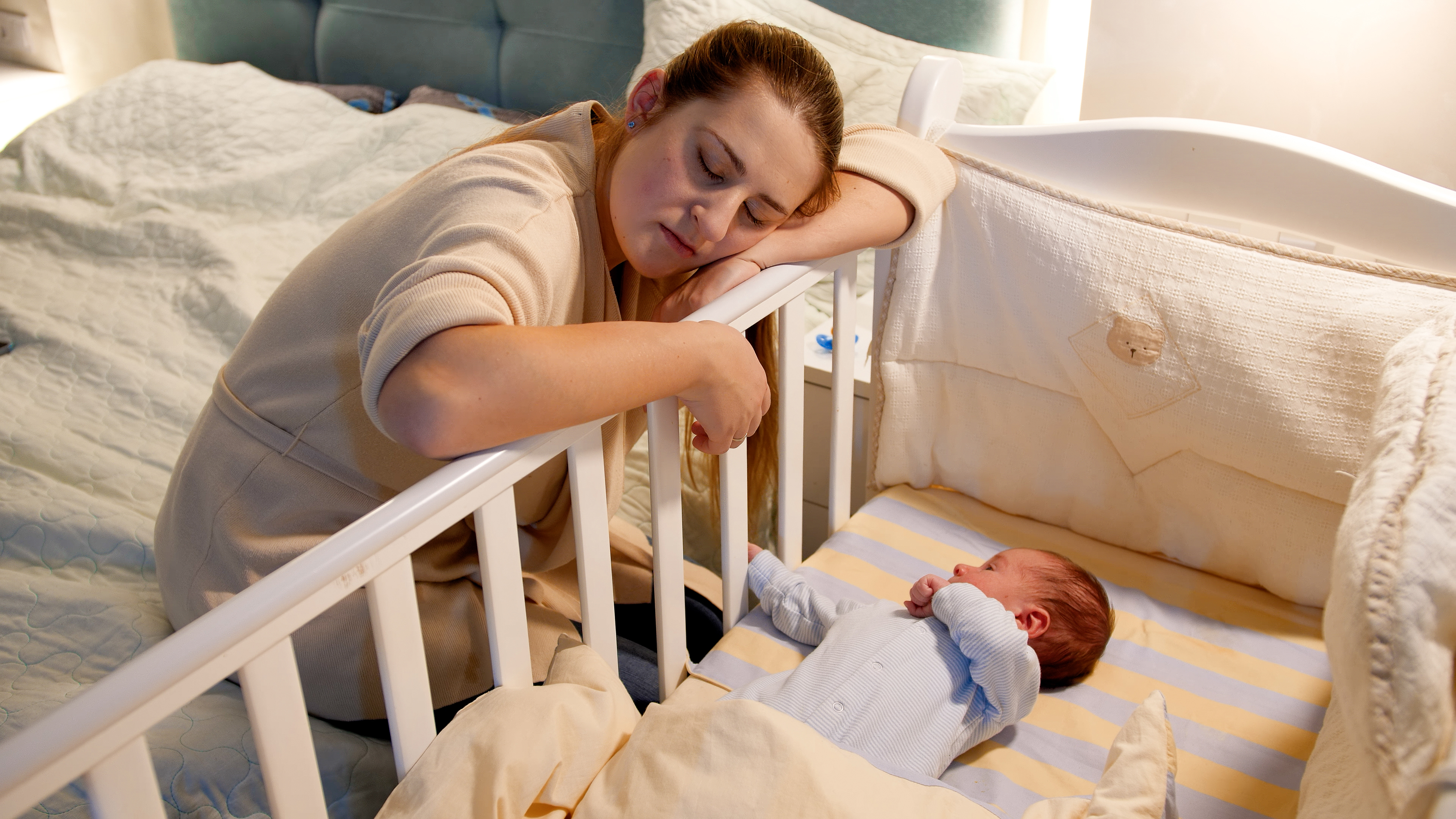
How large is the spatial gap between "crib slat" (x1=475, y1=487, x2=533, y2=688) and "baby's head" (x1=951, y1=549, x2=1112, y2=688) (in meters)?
0.44

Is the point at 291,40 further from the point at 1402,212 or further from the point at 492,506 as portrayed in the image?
the point at 1402,212

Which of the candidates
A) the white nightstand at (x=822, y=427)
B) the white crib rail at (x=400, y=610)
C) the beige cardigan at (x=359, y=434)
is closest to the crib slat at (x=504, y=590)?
the white crib rail at (x=400, y=610)

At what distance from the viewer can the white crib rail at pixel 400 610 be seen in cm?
39

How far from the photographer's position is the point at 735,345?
2.38ft

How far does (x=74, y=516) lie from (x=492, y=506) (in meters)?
0.72

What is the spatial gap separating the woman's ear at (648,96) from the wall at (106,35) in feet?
8.00

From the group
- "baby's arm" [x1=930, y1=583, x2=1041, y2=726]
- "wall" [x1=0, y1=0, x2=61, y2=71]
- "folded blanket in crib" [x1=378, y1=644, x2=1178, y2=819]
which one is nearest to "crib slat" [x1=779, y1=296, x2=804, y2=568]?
"baby's arm" [x1=930, y1=583, x2=1041, y2=726]

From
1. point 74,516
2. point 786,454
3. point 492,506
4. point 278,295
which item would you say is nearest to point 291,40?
point 74,516

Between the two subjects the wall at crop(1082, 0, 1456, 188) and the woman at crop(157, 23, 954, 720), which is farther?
the wall at crop(1082, 0, 1456, 188)

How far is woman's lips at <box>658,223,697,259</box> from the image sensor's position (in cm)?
76

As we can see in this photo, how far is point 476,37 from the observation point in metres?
2.14

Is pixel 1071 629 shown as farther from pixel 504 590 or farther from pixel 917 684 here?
pixel 504 590

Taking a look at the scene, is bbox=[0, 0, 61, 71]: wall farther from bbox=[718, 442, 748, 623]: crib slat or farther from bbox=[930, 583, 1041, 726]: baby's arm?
bbox=[930, 583, 1041, 726]: baby's arm

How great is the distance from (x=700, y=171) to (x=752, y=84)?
0.08 meters
